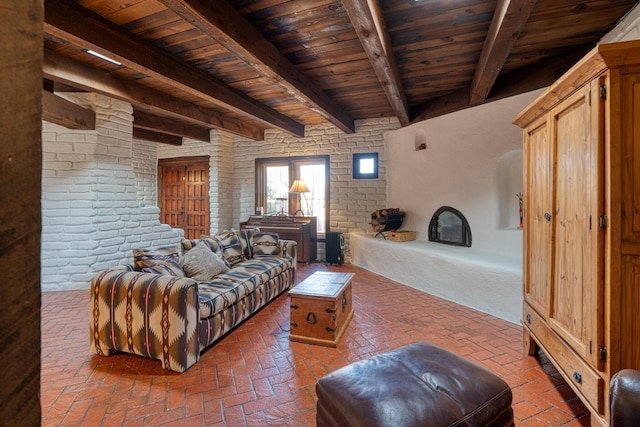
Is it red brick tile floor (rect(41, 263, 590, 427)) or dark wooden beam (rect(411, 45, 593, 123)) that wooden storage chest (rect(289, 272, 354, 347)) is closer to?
red brick tile floor (rect(41, 263, 590, 427))

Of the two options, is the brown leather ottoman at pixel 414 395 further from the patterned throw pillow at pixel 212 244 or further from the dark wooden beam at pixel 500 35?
the patterned throw pillow at pixel 212 244

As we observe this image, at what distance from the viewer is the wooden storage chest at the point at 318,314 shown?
8.11 ft

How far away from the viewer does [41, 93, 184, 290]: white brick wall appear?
3879mm

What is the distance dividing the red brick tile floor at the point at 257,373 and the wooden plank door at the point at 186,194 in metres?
3.53

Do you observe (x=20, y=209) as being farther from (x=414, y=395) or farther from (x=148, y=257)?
(x=148, y=257)

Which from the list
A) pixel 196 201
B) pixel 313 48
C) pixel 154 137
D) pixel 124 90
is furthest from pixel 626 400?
pixel 154 137

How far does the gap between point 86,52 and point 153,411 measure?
3217 millimetres

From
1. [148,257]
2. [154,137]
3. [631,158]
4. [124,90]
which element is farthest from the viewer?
[154,137]

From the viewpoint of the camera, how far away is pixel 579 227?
5.01 ft

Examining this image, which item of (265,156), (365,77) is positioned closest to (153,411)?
(365,77)

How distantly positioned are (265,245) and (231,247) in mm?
465

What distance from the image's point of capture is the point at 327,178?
5895mm

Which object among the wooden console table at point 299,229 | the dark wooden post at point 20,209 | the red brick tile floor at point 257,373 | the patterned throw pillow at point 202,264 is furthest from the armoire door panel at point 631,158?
the wooden console table at point 299,229

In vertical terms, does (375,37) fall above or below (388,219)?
above
